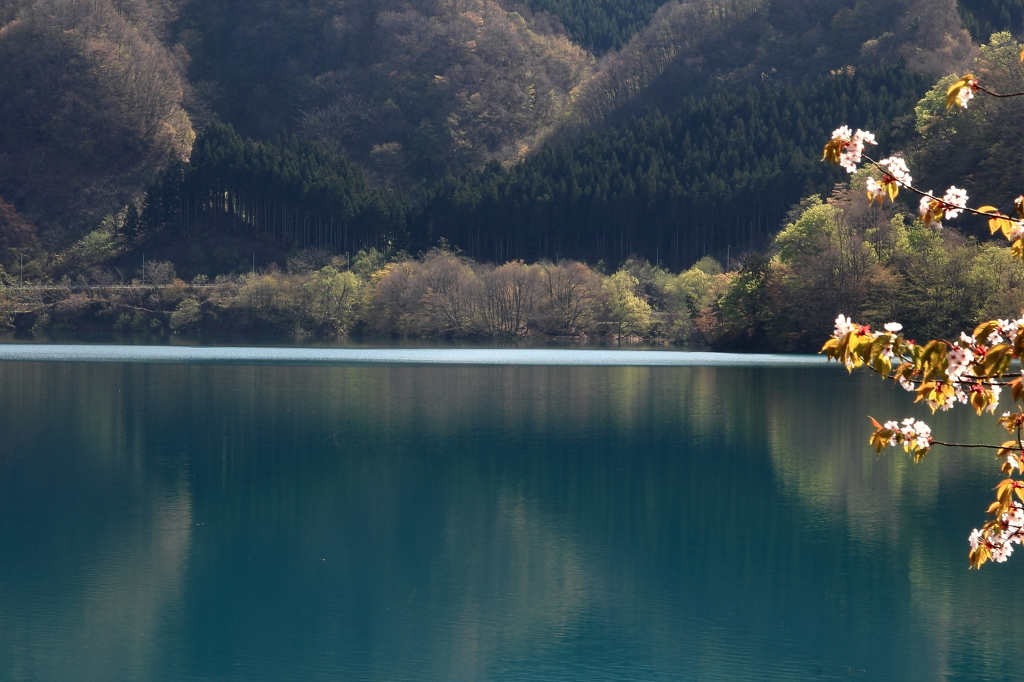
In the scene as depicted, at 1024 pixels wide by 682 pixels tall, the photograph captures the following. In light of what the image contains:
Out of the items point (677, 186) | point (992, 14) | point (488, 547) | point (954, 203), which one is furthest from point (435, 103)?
point (954, 203)

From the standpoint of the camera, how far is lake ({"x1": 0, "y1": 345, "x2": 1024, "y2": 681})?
14172 mm

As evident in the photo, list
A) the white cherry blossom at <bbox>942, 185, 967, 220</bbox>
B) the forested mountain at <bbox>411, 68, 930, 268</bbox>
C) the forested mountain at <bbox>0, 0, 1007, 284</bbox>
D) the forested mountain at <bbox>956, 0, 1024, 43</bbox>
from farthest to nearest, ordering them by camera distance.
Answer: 1. the forested mountain at <bbox>956, 0, 1024, 43</bbox>
2. the forested mountain at <bbox>0, 0, 1007, 284</bbox>
3. the forested mountain at <bbox>411, 68, 930, 268</bbox>
4. the white cherry blossom at <bbox>942, 185, 967, 220</bbox>

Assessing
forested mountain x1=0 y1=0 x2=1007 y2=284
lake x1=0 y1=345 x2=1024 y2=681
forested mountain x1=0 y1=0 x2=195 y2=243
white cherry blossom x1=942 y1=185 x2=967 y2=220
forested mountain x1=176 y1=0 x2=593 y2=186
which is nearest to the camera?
white cherry blossom x1=942 y1=185 x2=967 y2=220

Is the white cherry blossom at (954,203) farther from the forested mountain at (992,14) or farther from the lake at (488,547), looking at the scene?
the forested mountain at (992,14)

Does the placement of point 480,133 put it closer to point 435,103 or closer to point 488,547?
point 435,103

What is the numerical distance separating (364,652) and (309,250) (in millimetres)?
120140

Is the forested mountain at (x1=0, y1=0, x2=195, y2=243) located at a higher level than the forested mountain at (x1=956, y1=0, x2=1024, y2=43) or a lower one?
A: lower

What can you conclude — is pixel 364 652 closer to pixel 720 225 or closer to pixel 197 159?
pixel 720 225

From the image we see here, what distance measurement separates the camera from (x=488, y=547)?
63.3 ft

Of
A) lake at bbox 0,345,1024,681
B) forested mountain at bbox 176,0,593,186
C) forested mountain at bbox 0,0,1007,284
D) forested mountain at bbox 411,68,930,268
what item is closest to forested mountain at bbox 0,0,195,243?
forested mountain at bbox 0,0,1007,284

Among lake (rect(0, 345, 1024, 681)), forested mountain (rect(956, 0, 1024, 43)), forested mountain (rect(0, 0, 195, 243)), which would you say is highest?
forested mountain (rect(956, 0, 1024, 43))

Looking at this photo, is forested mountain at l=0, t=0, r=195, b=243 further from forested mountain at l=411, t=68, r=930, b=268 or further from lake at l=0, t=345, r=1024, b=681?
lake at l=0, t=345, r=1024, b=681

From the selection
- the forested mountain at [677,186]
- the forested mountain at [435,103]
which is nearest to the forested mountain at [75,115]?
the forested mountain at [435,103]

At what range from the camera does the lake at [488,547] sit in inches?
558
